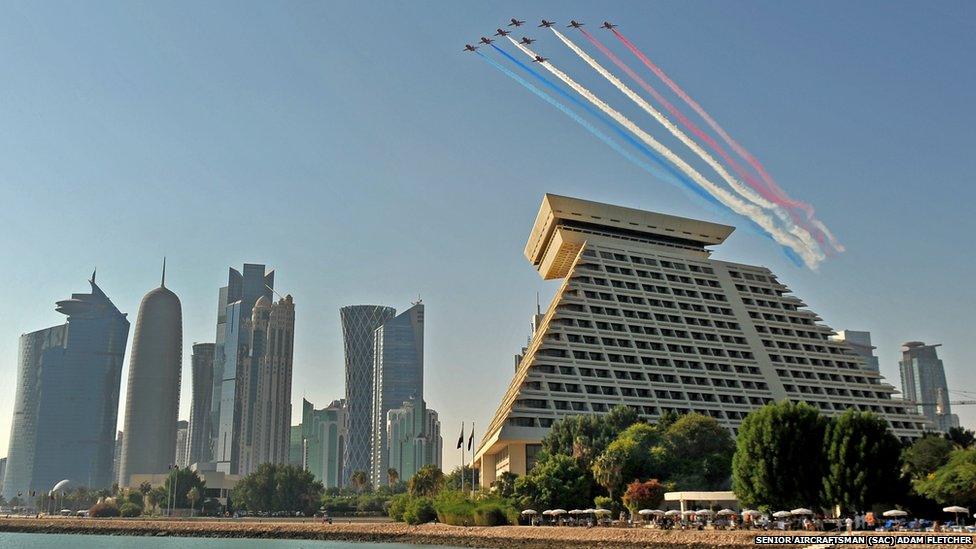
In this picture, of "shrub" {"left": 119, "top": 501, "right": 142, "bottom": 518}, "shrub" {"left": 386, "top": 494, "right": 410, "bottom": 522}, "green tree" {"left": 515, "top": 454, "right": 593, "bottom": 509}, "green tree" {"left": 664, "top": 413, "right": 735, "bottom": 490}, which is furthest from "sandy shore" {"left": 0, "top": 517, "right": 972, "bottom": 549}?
"shrub" {"left": 119, "top": 501, "right": 142, "bottom": 518}

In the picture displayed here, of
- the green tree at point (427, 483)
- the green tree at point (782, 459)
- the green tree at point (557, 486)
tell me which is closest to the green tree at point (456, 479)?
the green tree at point (427, 483)

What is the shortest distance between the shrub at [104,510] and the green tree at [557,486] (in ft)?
358

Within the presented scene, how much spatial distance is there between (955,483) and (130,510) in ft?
464

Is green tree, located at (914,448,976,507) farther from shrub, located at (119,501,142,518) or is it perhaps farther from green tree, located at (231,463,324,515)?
shrub, located at (119,501,142,518)

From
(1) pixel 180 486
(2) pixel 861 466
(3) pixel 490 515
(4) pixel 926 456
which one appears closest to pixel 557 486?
(3) pixel 490 515

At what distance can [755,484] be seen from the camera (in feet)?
228

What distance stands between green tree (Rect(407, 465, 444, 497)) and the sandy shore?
10273 millimetres

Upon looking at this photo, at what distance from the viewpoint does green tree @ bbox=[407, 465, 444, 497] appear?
118688mm

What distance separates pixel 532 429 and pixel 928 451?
133 feet

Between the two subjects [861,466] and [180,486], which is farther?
[180,486]

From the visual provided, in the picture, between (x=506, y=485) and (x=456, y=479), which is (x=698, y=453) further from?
(x=456, y=479)

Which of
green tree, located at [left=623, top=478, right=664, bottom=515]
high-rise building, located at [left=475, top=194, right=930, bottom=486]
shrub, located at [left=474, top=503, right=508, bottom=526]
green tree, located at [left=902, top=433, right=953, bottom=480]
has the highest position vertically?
high-rise building, located at [left=475, top=194, right=930, bottom=486]

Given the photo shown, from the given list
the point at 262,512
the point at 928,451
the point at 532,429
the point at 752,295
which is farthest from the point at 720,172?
the point at 262,512

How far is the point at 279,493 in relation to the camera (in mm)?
158250
